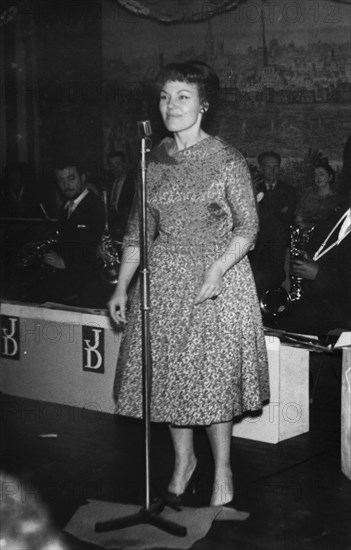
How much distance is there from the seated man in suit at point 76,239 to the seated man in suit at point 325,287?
1.61 meters

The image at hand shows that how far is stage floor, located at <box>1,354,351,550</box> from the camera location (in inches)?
126

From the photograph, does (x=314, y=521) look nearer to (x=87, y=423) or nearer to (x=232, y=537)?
(x=232, y=537)

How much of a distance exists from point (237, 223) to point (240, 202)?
8 centimetres

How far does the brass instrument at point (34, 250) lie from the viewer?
6.38m

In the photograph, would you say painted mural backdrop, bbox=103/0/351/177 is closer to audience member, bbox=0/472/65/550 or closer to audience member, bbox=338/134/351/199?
audience member, bbox=338/134/351/199

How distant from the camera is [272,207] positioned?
6.36 metres

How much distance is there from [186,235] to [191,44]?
458 centimetres

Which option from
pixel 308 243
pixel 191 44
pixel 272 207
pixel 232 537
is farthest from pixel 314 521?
pixel 191 44

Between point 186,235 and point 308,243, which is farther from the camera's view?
point 308,243

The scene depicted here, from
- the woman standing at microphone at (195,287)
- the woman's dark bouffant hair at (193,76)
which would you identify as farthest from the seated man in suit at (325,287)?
the woman's dark bouffant hair at (193,76)

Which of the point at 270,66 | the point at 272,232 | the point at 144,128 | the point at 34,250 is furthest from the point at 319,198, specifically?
the point at 144,128

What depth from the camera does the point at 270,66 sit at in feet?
22.9

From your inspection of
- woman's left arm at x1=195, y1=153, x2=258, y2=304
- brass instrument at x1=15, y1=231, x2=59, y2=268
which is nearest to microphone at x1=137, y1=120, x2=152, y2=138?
woman's left arm at x1=195, y1=153, x2=258, y2=304

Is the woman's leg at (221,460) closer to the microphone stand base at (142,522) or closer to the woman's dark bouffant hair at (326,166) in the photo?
the microphone stand base at (142,522)
